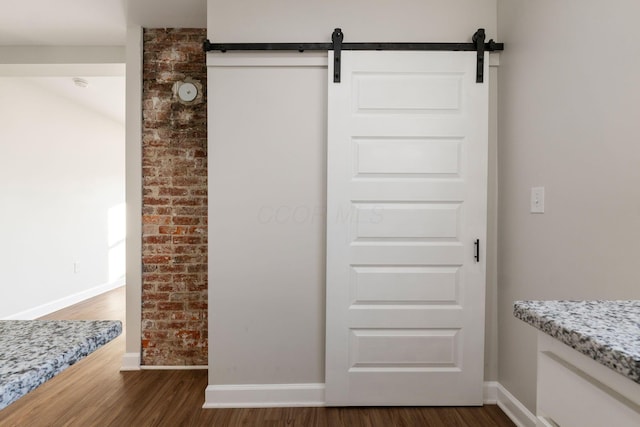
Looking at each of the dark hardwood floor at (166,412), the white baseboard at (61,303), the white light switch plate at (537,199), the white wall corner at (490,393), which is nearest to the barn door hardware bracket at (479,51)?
the white light switch plate at (537,199)

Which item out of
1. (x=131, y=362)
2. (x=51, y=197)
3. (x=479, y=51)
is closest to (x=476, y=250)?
(x=479, y=51)

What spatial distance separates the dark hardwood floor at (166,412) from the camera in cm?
208

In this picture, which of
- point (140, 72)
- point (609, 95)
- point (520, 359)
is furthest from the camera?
point (140, 72)

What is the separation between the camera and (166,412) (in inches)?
86.4

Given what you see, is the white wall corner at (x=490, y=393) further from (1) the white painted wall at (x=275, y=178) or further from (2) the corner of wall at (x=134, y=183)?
(2) the corner of wall at (x=134, y=183)

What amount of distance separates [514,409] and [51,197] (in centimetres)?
517

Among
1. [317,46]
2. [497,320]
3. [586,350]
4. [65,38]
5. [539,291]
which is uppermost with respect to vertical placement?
[65,38]

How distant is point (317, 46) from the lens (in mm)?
2211

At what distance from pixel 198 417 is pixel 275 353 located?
1.86 ft

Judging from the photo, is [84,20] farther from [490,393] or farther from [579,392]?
[490,393]

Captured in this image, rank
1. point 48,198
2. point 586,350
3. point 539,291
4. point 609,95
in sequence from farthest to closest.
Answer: point 48,198
point 539,291
point 609,95
point 586,350

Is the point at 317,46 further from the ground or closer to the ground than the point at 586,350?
further from the ground

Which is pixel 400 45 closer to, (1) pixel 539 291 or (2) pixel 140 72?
(1) pixel 539 291

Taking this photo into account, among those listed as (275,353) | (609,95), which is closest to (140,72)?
(275,353)
